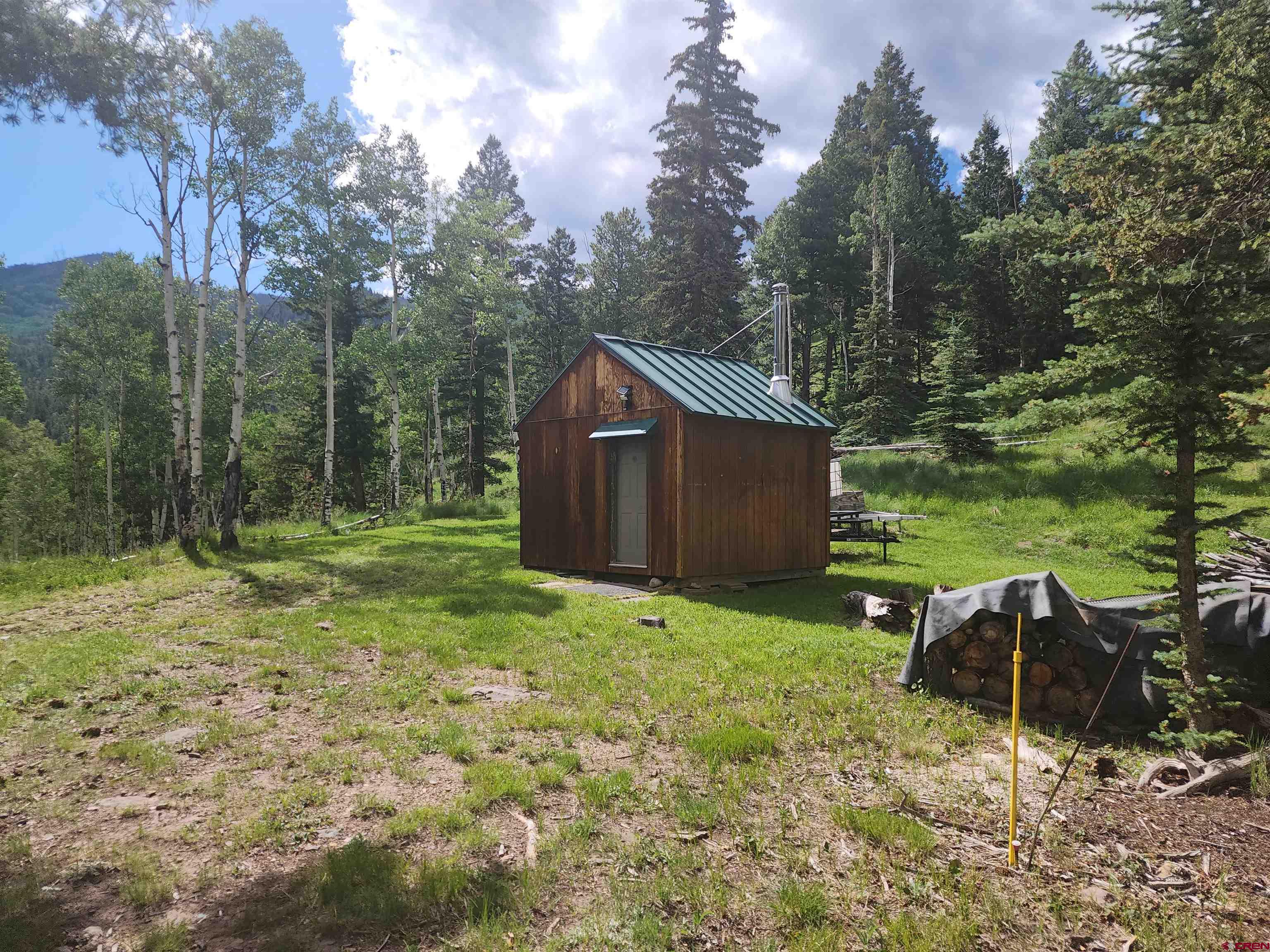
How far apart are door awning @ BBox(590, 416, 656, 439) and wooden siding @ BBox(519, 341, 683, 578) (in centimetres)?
10

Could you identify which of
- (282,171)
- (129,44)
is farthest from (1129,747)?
(282,171)

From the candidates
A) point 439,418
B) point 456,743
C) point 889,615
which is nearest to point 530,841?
point 456,743

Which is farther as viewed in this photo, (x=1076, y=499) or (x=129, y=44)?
(x=1076, y=499)

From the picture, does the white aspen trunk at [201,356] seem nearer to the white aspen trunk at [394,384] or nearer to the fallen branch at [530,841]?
the white aspen trunk at [394,384]

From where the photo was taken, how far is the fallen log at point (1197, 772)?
3803 millimetres

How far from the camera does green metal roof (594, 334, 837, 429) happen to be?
10.7 meters

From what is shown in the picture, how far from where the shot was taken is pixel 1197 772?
3.93m

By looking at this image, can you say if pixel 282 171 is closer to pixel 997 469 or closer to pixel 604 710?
pixel 604 710

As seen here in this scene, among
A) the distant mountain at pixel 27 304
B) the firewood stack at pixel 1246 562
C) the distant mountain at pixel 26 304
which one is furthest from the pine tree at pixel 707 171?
the distant mountain at pixel 26 304

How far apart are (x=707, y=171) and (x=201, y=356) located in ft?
73.0

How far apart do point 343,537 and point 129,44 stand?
→ 537 inches

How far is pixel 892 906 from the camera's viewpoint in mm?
2768

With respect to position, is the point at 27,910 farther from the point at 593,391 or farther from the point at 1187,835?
the point at 593,391

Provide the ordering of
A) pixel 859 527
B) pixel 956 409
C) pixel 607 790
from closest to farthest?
pixel 607 790 → pixel 859 527 → pixel 956 409
